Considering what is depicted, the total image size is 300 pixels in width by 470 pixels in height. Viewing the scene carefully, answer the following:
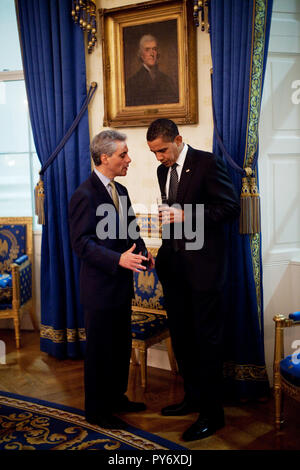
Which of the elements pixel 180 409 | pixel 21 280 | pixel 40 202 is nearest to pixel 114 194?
pixel 180 409

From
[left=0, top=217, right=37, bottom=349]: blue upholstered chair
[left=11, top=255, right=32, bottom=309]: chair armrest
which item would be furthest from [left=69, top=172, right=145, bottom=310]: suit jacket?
[left=0, top=217, right=37, bottom=349]: blue upholstered chair

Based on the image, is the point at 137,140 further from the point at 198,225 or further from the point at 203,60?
A: the point at 198,225

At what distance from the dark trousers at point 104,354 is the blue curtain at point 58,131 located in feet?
4.06

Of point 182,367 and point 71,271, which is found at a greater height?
point 71,271

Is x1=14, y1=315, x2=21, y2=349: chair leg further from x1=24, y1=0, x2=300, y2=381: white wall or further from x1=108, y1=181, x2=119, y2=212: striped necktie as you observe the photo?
x1=24, y1=0, x2=300, y2=381: white wall

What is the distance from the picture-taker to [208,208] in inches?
113

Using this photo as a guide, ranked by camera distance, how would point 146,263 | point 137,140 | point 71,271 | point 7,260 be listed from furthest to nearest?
point 7,260, point 71,271, point 137,140, point 146,263

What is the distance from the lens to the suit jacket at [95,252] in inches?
110

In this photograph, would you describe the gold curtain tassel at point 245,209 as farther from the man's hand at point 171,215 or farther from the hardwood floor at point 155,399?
the hardwood floor at point 155,399

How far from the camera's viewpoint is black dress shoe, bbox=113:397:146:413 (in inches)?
127

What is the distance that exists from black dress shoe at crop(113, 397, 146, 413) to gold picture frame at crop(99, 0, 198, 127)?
6.35 ft

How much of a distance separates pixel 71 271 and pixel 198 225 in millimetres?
1739
